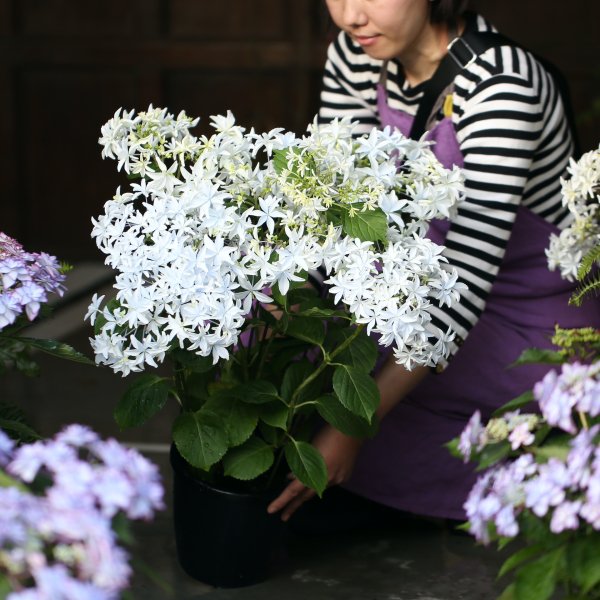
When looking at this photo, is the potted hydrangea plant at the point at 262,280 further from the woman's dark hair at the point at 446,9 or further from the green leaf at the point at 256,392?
the woman's dark hair at the point at 446,9

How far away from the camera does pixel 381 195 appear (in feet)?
6.84

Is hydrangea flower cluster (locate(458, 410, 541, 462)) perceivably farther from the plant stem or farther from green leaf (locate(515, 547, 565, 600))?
the plant stem

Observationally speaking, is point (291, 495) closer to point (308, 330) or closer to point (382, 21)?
point (308, 330)

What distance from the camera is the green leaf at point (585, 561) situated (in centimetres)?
149

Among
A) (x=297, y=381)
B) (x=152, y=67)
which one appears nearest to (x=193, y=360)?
(x=297, y=381)

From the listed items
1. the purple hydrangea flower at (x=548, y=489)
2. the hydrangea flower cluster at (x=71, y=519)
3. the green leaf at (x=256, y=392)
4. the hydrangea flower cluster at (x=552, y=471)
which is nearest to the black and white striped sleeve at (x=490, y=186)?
the green leaf at (x=256, y=392)

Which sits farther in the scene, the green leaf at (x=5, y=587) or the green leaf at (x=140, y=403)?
the green leaf at (x=140, y=403)

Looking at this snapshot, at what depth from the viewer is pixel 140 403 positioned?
2146 millimetres

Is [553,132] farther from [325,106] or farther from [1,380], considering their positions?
[1,380]

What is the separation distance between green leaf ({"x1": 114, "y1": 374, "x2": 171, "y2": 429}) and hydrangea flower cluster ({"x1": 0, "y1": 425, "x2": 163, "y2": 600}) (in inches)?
30.5

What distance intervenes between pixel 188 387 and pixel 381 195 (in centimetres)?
55

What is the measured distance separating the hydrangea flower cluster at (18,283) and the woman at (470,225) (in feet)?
2.20

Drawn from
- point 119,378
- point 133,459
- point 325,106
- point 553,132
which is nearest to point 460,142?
point 553,132

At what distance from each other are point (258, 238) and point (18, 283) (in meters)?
0.42
